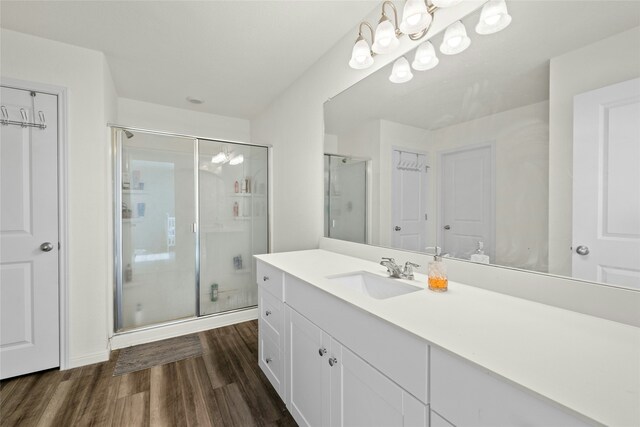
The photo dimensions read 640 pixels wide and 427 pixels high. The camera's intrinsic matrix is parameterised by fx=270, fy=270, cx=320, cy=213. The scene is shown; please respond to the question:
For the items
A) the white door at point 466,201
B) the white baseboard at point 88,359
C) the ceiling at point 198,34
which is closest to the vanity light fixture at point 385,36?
the ceiling at point 198,34

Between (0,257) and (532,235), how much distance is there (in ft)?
10.3

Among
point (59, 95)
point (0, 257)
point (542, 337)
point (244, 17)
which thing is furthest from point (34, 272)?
point (542, 337)

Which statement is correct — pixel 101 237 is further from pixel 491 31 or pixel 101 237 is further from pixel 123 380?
pixel 491 31

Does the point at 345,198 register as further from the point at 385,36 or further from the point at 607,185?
the point at 607,185

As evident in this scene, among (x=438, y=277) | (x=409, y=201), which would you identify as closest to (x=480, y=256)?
(x=438, y=277)

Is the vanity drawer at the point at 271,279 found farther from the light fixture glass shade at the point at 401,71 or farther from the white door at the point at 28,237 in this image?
the white door at the point at 28,237

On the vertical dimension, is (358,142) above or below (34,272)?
above

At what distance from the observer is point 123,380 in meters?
1.88

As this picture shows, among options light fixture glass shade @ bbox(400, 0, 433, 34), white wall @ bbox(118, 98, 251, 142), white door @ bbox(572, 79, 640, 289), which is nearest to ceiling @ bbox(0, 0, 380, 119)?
white wall @ bbox(118, 98, 251, 142)

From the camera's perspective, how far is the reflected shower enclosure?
1867 millimetres

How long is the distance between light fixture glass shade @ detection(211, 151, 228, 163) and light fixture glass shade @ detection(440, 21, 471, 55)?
2351 millimetres

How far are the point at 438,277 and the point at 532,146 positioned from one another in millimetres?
613

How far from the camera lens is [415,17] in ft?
4.14

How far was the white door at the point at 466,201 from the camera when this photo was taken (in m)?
1.16
